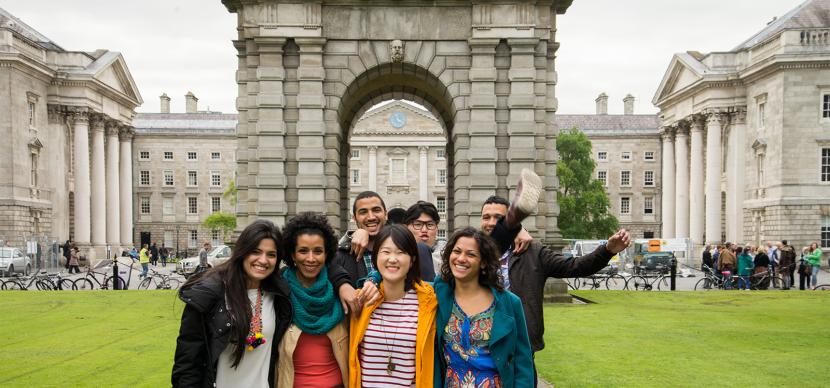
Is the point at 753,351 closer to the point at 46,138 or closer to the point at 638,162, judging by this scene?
the point at 46,138

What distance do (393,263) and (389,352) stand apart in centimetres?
54

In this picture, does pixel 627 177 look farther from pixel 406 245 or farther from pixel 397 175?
pixel 406 245

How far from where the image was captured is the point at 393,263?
4648mm

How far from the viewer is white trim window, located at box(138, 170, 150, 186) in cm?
7644

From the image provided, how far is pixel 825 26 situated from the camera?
4509cm

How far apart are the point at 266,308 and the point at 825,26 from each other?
4896 centimetres

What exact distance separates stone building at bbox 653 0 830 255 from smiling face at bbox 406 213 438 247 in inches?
1636

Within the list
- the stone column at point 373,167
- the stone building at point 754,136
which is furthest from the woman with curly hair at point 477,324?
the stone column at point 373,167

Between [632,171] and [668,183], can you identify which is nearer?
[668,183]

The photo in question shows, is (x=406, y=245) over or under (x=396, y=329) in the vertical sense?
over

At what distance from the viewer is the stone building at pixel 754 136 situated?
4228 cm

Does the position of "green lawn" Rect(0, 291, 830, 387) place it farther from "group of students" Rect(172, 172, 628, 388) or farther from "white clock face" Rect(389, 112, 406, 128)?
"white clock face" Rect(389, 112, 406, 128)

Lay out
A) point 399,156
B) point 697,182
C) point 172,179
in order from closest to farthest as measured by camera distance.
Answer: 1. point 697,182
2. point 172,179
3. point 399,156

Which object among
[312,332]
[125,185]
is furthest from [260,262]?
[125,185]
